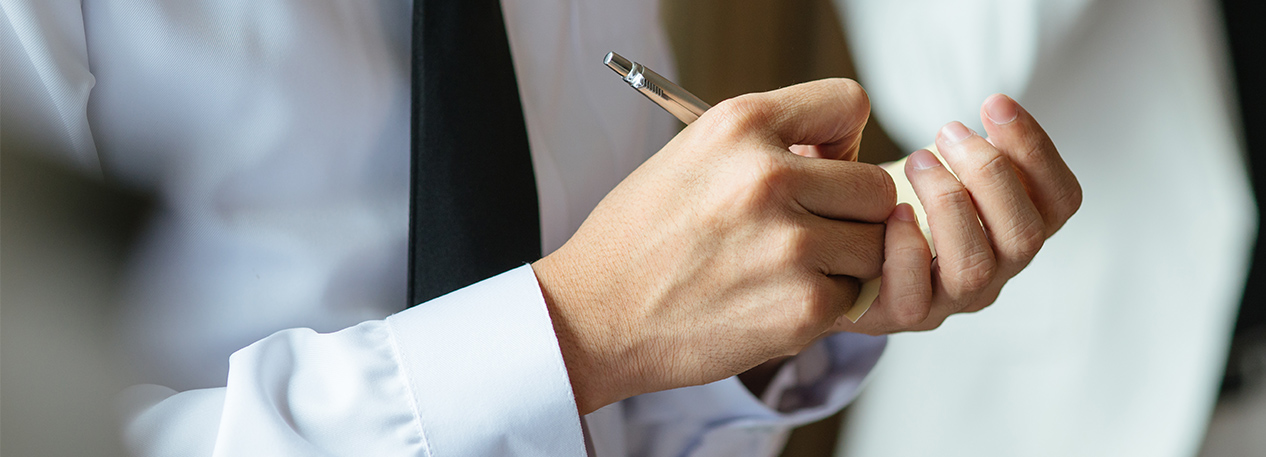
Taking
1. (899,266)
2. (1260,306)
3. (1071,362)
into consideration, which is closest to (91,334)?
(899,266)

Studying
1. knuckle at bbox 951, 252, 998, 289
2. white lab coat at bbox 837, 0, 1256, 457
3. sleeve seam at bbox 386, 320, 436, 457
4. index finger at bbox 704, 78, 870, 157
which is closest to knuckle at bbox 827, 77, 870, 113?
index finger at bbox 704, 78, 870, 157

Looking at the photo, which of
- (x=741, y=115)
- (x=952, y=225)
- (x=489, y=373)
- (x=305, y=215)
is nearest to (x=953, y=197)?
(x=952, y=225)

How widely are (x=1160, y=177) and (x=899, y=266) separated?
1.53 feet

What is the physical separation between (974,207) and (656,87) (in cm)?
19

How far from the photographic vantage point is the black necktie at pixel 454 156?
39 cm

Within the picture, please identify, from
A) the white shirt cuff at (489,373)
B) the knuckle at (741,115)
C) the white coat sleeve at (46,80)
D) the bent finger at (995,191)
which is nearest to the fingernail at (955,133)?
the bent finger at (995,191)

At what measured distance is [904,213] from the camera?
37 centimetres

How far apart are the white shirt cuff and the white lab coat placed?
16.6 inches

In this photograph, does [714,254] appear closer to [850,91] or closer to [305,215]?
[850,91]

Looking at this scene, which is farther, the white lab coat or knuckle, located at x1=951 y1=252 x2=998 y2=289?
the white lab coat

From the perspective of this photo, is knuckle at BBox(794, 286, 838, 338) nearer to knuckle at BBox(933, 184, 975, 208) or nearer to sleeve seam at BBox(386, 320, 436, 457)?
knuckle at BBox(933, 184, 975, 208)

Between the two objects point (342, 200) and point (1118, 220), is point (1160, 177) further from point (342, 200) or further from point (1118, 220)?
point (342, 200)

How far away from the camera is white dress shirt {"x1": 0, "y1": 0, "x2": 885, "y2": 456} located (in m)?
0.31

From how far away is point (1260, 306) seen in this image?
64 cm
